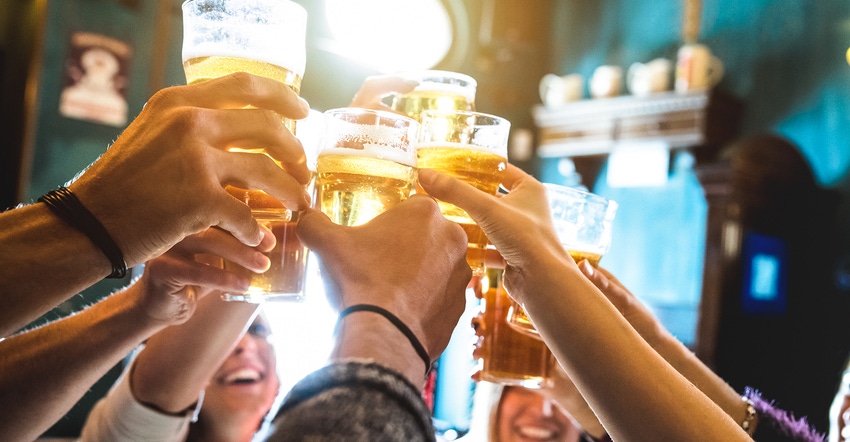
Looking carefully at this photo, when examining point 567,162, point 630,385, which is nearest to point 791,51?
point 567,162

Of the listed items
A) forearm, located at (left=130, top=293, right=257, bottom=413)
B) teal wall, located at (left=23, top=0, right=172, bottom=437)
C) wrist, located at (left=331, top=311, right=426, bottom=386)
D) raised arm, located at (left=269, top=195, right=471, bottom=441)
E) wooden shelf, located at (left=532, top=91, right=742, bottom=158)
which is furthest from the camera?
wooden shelf, located at (left=532, top=91, right=742, bottom=158)

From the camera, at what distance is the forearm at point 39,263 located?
2.93ft

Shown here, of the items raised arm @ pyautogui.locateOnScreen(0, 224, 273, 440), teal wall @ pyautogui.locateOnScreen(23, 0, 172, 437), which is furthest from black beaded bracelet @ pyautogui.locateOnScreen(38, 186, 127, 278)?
teal wall @ pyautogui.locateOnScreen(23, 0, 172, 437)

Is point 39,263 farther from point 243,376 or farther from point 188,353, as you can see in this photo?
point 243,376

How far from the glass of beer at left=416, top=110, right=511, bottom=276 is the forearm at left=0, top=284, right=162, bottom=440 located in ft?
2.08

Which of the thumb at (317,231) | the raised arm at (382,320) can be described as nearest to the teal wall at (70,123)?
the thumb at (317,231)

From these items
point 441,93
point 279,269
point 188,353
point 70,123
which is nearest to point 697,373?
point 441,93

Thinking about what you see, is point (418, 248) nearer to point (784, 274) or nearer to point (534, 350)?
point (534, 350)

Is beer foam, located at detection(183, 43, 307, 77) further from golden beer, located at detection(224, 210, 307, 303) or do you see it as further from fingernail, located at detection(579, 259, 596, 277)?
fingernail, located at detection(579, 259, 596, 277)

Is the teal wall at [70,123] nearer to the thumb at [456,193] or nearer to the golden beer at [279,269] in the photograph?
the golden beer at [279,269]

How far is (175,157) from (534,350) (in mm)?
857

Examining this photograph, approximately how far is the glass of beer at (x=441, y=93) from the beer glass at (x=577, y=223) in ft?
0.89

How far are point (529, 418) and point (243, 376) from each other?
42.1 inches

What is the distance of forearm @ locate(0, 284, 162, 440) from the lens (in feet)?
3.89
